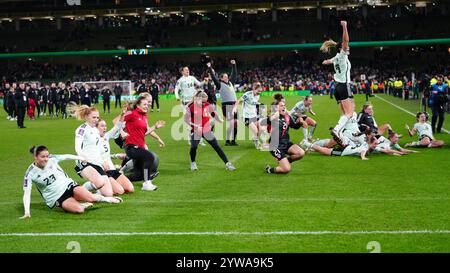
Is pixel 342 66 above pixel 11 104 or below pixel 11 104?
above

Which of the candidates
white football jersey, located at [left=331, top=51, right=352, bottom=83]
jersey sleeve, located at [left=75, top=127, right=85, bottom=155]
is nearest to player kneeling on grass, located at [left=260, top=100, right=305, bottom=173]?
white football jersey, located at [left=331, top=51, right=352, bottom=83]

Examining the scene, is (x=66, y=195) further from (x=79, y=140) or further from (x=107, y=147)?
(x=107, y=147)

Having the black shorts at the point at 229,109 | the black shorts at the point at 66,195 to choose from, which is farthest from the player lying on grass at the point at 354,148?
the black shorts at the point at 66,195

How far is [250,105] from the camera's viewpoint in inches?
723

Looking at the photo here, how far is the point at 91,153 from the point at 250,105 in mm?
8461

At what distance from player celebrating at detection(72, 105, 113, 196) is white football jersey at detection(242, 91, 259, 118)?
8.12m

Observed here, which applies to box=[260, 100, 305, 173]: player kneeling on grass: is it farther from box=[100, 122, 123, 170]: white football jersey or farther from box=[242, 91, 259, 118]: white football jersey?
box=[242, 91, 259, 118]: white football jersey

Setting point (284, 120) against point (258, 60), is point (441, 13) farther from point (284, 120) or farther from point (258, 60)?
point (284, 120)

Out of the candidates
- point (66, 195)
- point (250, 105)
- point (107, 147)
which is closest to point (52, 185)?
point (66, 195)

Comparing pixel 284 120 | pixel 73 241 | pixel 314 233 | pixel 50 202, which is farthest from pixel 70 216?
pixel 284 120

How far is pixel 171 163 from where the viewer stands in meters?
15.1

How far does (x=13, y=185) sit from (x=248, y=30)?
59.0 meters

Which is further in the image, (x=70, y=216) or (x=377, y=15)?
(x=377, y=15)

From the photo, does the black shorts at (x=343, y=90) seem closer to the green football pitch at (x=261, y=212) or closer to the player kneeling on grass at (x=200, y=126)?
the green football pitch at (x=261, y=212)
